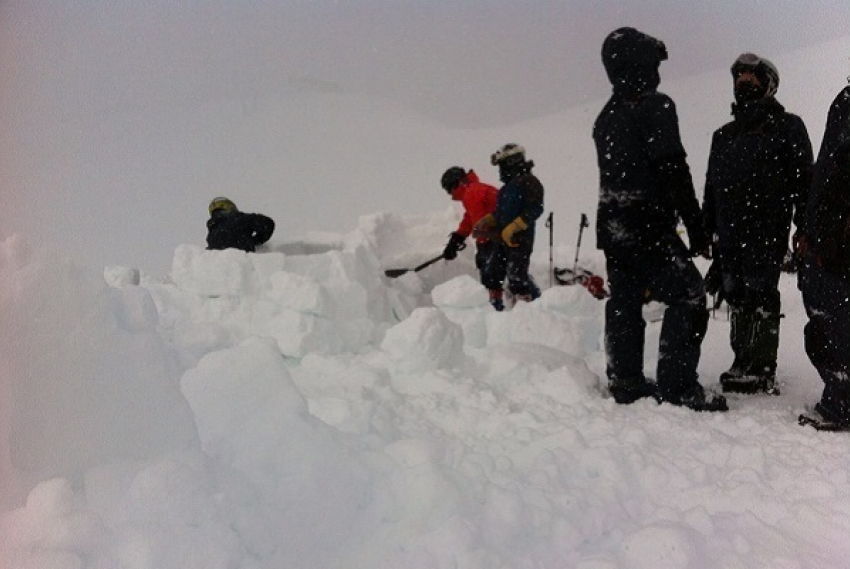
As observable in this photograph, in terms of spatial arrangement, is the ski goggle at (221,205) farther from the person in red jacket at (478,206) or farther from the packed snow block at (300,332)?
the person in red jacket at (478,206)

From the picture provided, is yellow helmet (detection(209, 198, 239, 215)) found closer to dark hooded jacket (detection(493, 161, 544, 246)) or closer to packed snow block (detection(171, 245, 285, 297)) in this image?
packed snow block (detection(171, 245, 285, 297))

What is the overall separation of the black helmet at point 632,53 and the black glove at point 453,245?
11.3 ft

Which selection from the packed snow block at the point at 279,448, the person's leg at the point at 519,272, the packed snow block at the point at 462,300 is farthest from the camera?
the person's leg at the point at 519,272

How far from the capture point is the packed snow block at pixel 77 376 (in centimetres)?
151

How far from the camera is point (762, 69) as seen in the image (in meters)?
2.92

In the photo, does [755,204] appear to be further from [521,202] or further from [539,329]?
[521,202]

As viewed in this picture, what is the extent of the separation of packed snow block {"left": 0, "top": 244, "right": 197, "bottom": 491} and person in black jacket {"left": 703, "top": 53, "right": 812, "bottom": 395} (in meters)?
2.61

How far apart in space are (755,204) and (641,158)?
67 cm

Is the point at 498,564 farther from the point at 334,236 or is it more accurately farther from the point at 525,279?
the point at 334,236

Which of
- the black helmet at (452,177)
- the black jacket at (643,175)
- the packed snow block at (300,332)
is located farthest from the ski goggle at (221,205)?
the black jacket at (643,175)

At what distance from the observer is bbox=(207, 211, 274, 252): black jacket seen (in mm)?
4926

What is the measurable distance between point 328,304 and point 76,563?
2548 millimetres

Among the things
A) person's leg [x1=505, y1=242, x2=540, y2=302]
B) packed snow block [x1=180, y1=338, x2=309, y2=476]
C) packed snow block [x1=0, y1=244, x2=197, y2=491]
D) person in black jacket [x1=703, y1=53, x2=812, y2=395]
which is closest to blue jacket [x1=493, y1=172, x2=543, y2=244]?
person's leg [x1=505, y1=242, x2=540, y2=302]

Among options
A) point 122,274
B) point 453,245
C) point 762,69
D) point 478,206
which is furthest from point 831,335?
point 122,274
